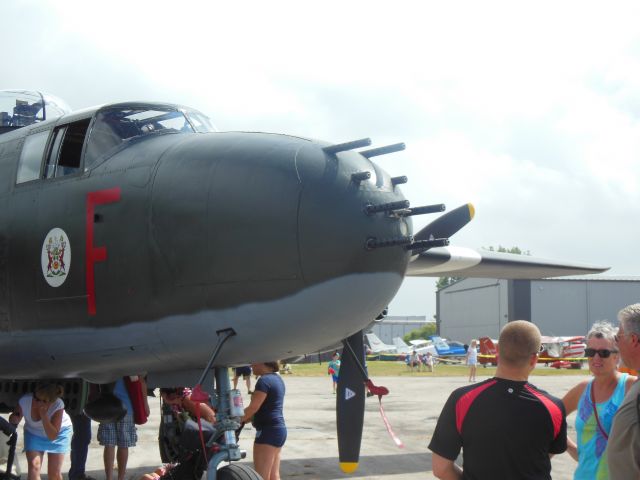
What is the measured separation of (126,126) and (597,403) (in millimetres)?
4623

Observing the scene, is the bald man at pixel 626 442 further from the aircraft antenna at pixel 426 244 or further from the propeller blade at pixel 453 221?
the propeller blade at pixel 453 221

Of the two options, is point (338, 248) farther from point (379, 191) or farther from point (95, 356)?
point (95, 356)

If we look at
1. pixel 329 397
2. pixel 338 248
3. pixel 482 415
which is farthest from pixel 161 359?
pixel 329 397

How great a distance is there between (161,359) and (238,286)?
1.14 m

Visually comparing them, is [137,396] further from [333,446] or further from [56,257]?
[333,446]

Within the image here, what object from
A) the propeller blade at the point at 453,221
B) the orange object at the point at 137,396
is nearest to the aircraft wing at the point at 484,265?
the propeller blade at the point at 453,221

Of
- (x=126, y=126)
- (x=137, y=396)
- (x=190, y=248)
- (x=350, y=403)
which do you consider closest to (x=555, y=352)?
(x=137, y=396)

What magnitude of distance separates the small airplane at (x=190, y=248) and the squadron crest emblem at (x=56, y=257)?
0.05 feet

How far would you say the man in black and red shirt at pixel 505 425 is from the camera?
3.89m

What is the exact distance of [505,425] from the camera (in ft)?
12.8

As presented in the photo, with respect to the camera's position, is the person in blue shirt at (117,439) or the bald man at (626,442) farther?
the person in blue shirt at (117,439)

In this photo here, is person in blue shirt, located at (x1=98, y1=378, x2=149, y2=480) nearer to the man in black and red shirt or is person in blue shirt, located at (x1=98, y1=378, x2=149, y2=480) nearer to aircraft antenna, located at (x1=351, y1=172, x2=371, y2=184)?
aircraft antenna, located at (x1=351, y1=172, x2=371, y2=184)

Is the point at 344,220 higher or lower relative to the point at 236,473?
higher

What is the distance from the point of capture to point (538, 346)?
4113 mm
